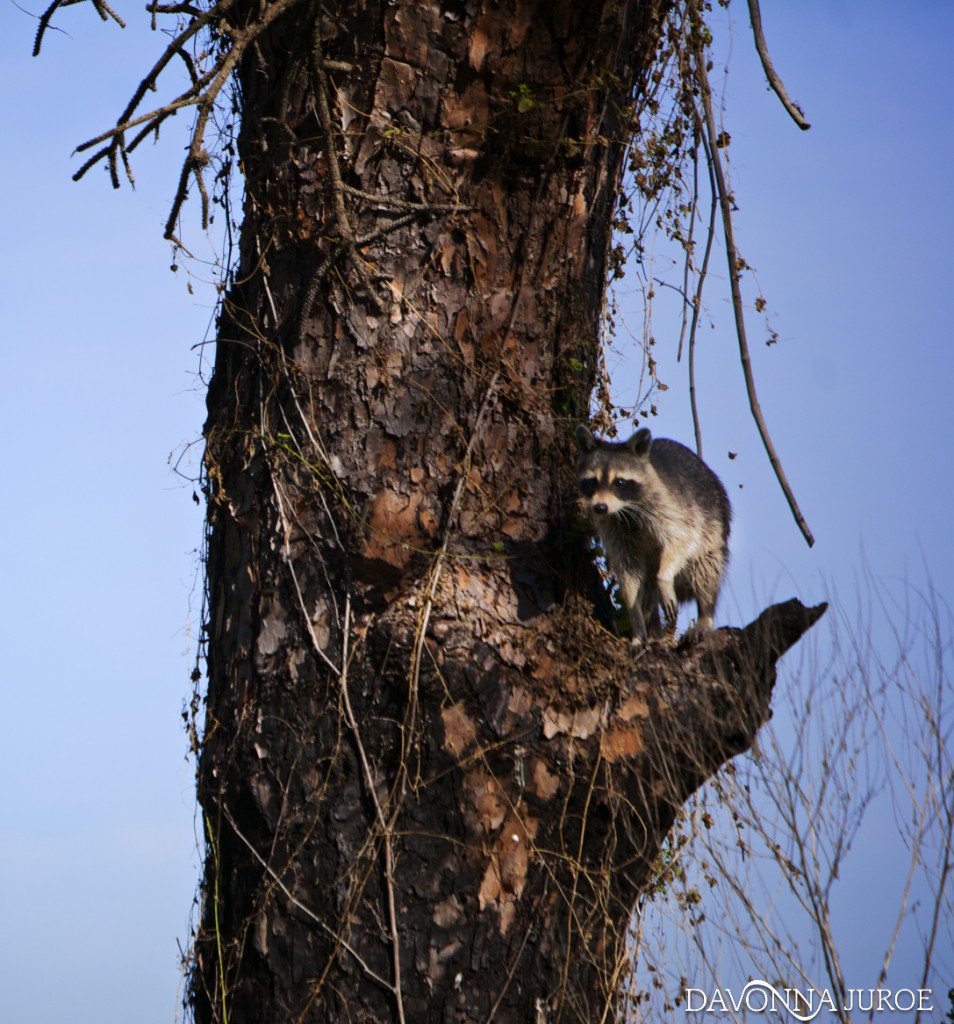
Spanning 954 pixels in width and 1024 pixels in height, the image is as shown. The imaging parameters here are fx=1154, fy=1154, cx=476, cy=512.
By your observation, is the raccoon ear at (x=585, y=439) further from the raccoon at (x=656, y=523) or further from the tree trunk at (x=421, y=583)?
the tree trunk at (x=421, y=583)

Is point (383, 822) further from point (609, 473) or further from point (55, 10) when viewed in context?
point (55, 10)

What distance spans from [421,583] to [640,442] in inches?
67.1

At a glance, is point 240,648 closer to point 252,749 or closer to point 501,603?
point 252,749

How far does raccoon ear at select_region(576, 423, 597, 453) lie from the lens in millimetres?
4508

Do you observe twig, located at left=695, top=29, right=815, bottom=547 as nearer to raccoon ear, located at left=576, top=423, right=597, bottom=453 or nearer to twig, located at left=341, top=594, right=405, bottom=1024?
raccoon ear, located at left=576, top=423, right=597, bottom=453

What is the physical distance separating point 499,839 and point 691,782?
711 mm

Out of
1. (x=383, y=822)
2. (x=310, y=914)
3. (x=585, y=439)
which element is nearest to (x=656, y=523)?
(x=585, y=439)

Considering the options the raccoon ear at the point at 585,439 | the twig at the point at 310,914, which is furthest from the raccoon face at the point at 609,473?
the twig at the point at 310,914

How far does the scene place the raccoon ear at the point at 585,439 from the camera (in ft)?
14.8

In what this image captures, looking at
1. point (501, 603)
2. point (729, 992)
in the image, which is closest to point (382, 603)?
point (501, 603)

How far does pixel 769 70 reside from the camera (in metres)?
4.55

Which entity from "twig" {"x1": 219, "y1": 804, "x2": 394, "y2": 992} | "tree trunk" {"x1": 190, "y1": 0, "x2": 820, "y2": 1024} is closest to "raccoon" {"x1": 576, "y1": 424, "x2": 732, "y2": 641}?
"tree trunk" {"x1": 190, "y1": 0, "x2": 820, "y2": 1024}

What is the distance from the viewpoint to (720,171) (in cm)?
487

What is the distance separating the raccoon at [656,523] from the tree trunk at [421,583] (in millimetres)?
376
